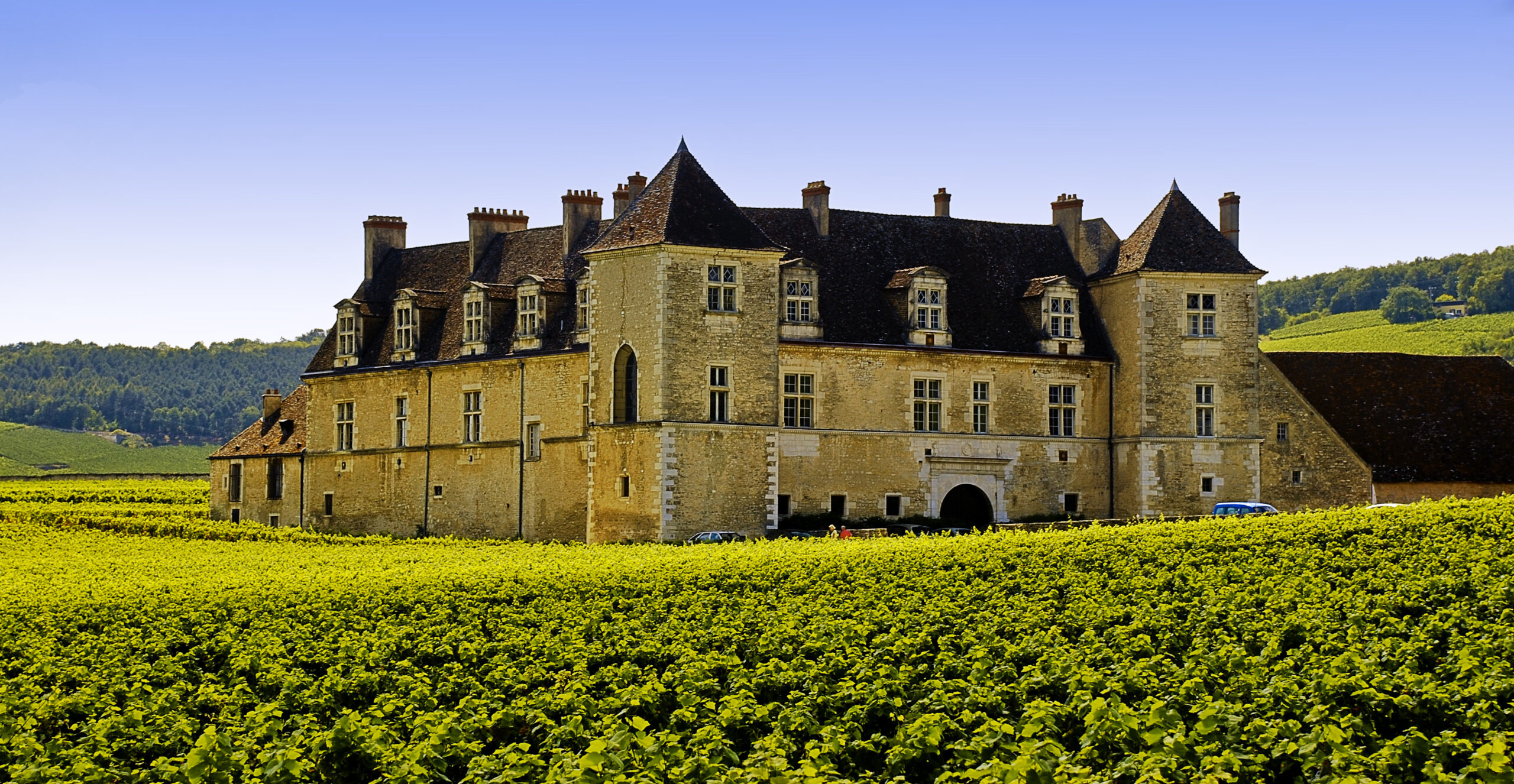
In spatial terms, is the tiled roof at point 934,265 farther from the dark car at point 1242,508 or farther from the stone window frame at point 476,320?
the stone window frame at point 476,320

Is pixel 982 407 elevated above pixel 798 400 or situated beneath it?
situated beneath

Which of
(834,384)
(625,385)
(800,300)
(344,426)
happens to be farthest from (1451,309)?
(625,385)

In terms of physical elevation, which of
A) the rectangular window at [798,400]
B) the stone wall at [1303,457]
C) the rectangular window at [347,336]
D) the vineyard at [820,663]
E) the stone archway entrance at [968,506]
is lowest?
the vineyard at [820,663]

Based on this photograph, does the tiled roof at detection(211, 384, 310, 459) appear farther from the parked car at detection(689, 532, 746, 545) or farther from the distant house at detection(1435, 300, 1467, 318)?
the distant house at detection(1435, 300, 1467, 318)

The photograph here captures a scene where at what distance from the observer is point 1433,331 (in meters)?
114

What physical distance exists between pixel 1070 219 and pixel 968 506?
11620 mm

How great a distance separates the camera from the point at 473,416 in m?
55.7

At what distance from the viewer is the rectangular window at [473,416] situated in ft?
182

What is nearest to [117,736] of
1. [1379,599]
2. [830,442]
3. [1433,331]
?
[1379,599]

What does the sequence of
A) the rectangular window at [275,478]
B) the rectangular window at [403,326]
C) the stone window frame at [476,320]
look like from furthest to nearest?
the rectangular window at [275,478] < the rectangular window at [403,326] < the stone window frame at [476,320]

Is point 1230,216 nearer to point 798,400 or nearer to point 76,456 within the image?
point 798,400

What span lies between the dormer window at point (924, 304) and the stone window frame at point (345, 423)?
68.6 feet

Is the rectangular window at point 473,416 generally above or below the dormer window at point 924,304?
below

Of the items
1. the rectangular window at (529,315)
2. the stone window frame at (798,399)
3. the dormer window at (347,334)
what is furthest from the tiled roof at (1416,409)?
the dormer window at (347,334)
